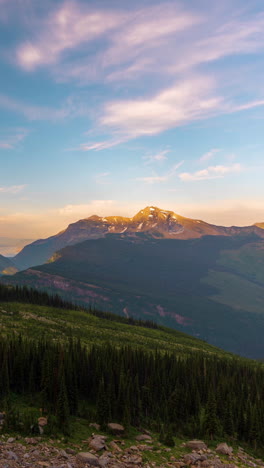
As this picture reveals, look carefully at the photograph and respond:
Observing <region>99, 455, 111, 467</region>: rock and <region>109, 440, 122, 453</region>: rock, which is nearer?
<region>99, 455, 111, 467</region>: rock

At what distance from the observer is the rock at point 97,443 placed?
35759 millimetres

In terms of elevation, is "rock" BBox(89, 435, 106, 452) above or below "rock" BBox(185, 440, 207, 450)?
above

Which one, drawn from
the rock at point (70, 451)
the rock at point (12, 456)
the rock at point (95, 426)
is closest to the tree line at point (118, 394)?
the rock at point (95, 426)

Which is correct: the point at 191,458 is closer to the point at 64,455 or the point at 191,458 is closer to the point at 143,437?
the point at 143,437

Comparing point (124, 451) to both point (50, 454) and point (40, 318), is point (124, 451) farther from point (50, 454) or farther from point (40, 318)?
point (40, 318)

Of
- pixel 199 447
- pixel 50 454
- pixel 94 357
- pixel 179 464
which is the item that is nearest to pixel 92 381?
pixel 94 357

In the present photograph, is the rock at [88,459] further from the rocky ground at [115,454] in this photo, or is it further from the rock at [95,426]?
the rock at [95,426]

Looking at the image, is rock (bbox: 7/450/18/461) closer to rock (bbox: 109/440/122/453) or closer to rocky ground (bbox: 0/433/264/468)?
rocky ground (bbox: 0/433/264/468)

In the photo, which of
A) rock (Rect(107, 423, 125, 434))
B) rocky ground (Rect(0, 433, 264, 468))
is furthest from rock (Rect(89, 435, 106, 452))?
rock (Rect(107, 423, 125, 434))

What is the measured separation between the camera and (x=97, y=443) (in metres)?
36.6

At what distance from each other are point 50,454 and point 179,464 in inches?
549

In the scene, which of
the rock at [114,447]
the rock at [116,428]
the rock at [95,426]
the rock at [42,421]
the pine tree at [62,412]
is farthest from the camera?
the rock at [116,428]

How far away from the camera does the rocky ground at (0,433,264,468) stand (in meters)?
29.4

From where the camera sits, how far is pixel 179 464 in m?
37.2
